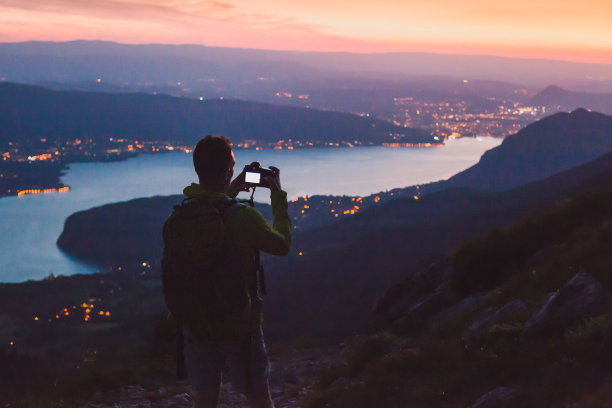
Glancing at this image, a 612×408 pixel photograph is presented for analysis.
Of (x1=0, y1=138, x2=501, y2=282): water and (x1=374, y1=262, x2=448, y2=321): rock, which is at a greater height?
(x1=374, y1=262, x2=448, y2=321): rock

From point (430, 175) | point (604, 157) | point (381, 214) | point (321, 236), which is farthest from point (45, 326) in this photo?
point (430, 175)

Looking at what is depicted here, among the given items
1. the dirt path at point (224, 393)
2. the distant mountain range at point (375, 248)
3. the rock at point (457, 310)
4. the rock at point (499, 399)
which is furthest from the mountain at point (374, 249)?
the rock at point (499, 399)

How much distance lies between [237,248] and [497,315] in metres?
4.76

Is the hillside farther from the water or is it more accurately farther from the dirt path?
the water

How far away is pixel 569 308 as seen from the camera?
5137mm

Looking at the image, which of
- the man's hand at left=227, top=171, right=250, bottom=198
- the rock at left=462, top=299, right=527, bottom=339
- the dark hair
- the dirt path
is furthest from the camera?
the dirt path

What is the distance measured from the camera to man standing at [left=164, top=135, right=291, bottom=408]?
3.00 metres

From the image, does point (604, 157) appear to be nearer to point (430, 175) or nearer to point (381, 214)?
point (381, 214)

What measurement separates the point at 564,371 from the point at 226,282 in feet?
9.03

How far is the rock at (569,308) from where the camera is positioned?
16.4ft

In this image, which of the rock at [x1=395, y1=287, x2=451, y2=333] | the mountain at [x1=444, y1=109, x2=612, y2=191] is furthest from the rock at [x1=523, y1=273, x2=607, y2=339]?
the mountain at [x1=444, y1=109, x2=612, y2=191]

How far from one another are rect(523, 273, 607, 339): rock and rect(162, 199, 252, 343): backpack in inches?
125

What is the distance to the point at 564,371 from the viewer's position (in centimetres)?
414

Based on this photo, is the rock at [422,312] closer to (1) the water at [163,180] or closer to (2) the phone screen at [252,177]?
(2) the phone screen at [252,177]
